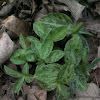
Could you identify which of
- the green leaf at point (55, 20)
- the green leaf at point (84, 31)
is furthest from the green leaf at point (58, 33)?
the green leaf at point (84, 31)

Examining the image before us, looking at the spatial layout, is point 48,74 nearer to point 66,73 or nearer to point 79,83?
point 66,73

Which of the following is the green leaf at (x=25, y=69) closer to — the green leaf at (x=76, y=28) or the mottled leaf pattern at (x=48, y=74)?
the mottled leaf pattern at (x=48, y=74)

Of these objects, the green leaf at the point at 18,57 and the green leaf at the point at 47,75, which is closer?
the green leaf at the point at 47,75

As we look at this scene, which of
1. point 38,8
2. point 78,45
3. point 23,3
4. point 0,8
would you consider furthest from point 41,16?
point 78,45

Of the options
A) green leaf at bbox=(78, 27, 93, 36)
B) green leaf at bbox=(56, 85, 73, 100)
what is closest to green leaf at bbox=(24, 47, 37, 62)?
green leaf at bbox=(56, 85, 73, 100)

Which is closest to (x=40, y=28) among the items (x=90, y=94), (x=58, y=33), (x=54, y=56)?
(x=58, y=33)

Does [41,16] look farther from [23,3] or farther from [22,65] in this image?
[22,65]

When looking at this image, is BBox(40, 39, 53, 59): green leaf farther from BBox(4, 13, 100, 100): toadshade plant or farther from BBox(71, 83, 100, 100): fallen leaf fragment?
BBox(71, 83, 100, 100): fallen leaf fragment

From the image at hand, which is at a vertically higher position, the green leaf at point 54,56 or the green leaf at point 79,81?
the green leaf at point 54,56
